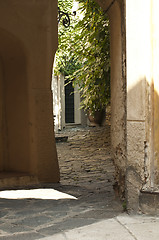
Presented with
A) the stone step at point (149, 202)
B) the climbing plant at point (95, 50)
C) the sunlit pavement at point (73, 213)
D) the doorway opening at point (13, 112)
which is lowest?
the sunlit pavement at point (73, 213)

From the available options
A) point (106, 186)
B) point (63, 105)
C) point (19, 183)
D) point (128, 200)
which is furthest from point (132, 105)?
point (63, 105)

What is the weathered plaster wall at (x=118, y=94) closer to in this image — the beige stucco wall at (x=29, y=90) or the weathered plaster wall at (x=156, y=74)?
the weathered plaster wall at (x=156, y=74)

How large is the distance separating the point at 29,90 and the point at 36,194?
74.7 inches

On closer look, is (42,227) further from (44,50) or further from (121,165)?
(44,50)

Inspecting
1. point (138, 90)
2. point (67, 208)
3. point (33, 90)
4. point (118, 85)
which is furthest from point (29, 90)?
point (138, 90)

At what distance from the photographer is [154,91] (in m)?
3.48

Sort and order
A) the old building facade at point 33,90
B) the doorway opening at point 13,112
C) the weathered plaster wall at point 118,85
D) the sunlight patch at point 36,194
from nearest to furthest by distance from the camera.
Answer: the weathered plaster wall at point 118,85, the old building facade at point 33,90, the sunlight patch at point 36,194, the doorway opening at point 13,112

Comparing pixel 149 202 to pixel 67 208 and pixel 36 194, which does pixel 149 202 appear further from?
pixel 36 194

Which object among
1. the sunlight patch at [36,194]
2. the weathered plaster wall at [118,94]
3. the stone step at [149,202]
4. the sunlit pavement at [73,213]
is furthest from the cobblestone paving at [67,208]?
the weathered plaster wall at [118,94]

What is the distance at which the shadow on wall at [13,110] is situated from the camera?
6539 mm

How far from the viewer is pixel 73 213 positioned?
12.8ft

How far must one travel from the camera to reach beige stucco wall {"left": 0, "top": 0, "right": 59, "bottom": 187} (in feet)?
20.9

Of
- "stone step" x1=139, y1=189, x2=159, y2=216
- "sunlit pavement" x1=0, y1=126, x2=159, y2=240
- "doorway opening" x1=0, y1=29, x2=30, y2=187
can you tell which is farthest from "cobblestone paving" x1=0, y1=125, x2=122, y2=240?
"doorway opening" x1=0, y1=29, x2=30, y2=187

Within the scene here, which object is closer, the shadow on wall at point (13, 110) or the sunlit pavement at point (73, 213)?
the sunlit pavement at point (73, 213)
